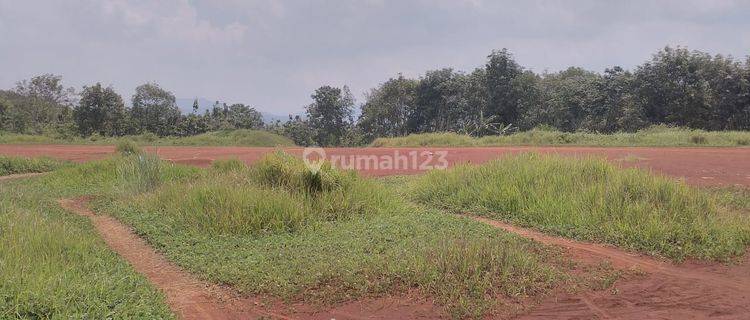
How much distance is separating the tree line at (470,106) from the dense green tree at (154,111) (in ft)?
0.21

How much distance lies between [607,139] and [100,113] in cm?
2838

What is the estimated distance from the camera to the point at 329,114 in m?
35.9

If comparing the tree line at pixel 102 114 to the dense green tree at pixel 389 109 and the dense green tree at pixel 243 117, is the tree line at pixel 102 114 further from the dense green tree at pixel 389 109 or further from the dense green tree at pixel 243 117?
the dense green tree at pixel 389 109

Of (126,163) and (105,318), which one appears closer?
(105,318)

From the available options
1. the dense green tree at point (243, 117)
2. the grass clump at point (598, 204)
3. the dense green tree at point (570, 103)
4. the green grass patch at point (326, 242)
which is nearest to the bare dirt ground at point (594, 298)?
the green grass patch at point (326, 242)

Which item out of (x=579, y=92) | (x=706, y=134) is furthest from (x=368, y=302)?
(x=579, y=92)

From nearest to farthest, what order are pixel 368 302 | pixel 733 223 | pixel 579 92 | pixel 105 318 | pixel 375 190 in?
pixel 105 318, pixel 368 302, pixel 733 223, pixel 375 190, pixel 579 92

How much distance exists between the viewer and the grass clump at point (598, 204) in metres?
5.76

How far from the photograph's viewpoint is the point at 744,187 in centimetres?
855

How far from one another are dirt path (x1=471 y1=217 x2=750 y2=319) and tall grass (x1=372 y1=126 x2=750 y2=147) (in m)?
13.9

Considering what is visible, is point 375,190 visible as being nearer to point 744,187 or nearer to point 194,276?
point 194,276

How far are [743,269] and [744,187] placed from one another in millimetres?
4151

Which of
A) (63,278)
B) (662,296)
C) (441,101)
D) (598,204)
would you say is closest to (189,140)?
(441,101)

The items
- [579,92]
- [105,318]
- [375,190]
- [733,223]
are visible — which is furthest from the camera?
[579,92]
